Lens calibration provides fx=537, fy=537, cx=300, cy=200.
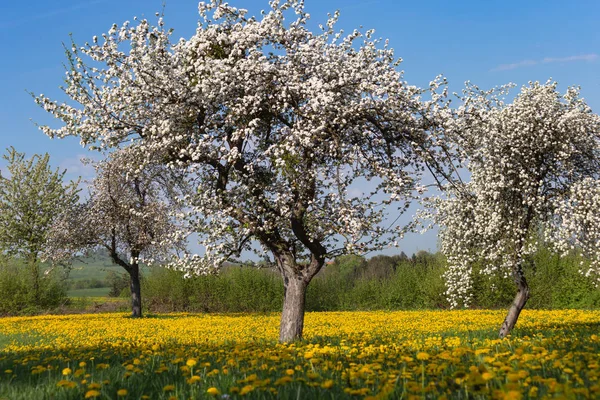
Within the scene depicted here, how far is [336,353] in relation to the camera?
8258 millimetres

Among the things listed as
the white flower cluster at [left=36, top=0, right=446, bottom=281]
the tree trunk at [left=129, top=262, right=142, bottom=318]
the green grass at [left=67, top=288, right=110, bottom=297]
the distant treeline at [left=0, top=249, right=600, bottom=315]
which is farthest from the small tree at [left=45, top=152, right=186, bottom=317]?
the green grass at [left=67, top=288, right=110, bottom=297]

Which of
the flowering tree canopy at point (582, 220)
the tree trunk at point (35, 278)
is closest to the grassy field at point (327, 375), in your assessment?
the flowering tree canopy at point (582, 220)

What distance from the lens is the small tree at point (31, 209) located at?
124 feet

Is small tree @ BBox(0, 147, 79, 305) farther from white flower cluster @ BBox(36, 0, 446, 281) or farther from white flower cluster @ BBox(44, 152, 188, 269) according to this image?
white flower cluster @ BBox(36, 0, 446, 281)

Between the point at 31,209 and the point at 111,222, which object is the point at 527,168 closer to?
the point at 111,222

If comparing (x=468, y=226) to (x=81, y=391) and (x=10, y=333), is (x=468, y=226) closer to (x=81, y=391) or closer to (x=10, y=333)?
(x=81, y=391)

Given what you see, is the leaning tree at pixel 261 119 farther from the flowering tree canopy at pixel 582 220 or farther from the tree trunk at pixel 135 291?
the tree trunk at pixel 135 291

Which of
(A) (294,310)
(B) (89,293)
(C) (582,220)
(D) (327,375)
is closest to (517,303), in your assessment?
(C) (582,220)

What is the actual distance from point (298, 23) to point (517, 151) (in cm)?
635

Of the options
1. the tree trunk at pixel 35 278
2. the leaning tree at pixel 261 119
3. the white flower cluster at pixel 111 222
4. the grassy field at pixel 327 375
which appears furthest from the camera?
the tree trunk at pixel 35 278

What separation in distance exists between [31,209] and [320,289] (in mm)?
21669

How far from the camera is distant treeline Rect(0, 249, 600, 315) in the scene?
1299 inches

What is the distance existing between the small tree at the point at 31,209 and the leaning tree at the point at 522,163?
99.3ft

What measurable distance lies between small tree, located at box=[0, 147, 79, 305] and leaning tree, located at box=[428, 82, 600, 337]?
30.3 meters
